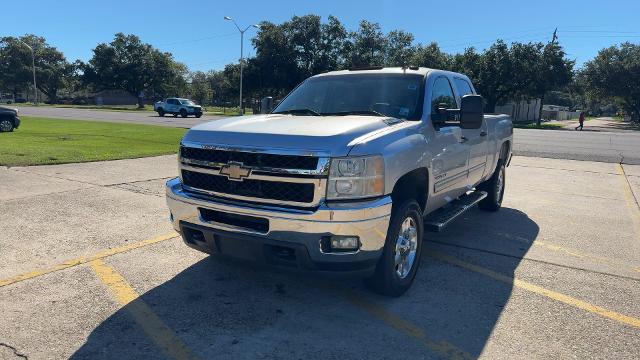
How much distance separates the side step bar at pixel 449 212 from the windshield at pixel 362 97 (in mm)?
1012

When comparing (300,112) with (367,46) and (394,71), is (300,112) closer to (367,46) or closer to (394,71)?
(394,71)

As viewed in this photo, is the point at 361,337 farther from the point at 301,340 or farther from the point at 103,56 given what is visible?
the point at 103,56

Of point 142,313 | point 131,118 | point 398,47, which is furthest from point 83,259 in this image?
point 398,47

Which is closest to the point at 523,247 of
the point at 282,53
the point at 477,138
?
the point at 477,138

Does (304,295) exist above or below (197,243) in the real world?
below

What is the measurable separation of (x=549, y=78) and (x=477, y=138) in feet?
160

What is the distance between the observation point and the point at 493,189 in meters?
7.35

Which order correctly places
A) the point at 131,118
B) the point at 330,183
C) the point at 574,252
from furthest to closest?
the point at 131,118 → the point at 574,252 → the point at 330,183

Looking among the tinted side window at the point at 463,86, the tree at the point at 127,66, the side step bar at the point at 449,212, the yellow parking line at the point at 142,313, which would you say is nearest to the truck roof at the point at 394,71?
the tinted side window at the point at 463,86

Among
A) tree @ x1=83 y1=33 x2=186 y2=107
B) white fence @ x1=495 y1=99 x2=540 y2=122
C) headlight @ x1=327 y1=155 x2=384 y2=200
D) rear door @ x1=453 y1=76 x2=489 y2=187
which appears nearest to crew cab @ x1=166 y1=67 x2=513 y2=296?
headlight @ x1=327 y1=155 x2=384 y2=200

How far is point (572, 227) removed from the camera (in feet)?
22.2

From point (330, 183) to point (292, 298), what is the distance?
1.19 metres

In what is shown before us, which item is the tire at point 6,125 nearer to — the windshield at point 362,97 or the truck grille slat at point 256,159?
the windshield at point 362,97

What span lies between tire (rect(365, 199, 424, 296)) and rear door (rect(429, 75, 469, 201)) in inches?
22.0
